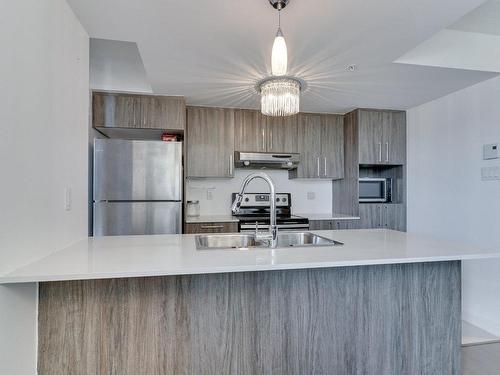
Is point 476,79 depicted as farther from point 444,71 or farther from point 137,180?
point 137,180

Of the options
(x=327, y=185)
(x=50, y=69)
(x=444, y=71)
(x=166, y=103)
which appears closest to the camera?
(x=50, y=69)

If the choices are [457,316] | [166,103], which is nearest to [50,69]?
[166,103]

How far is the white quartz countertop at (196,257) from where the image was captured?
1093 mm

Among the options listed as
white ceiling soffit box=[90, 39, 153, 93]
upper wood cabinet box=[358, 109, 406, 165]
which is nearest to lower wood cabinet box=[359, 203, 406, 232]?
upper wood cabinet box=[358, 109, 406, 165]

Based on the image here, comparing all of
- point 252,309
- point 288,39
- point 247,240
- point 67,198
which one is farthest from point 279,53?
point 67,198

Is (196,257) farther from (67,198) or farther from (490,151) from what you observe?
(490,151)

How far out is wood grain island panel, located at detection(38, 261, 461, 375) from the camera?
1288 mm

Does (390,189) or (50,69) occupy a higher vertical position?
(50,69)

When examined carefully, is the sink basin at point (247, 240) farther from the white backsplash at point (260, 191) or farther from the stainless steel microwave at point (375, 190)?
the stainless steel microwave at point (375, 190)

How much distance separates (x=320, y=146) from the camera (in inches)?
147

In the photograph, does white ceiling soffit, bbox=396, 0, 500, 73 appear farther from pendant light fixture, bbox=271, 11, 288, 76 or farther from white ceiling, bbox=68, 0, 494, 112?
pendant light fixture, bbox=271, 11, 288, 76

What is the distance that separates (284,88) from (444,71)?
1.54 m

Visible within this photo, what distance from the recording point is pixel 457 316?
161 centimetres

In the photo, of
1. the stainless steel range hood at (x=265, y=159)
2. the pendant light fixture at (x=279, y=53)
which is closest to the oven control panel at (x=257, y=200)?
the stainless steel range hood at (x=265, y=159)
